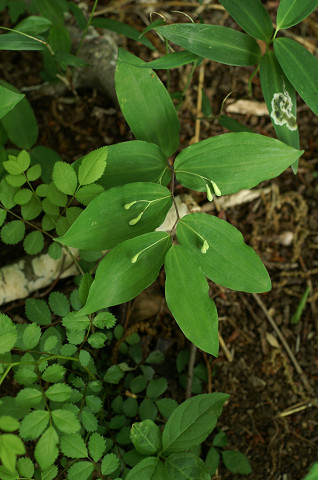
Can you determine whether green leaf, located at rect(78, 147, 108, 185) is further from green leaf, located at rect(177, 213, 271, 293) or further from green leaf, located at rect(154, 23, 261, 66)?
green leaf, located at rect(154, 23, 261, 66)

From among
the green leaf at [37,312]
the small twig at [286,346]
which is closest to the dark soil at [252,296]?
the small twig at [286,346]

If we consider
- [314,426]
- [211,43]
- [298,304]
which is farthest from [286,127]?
[314,426]

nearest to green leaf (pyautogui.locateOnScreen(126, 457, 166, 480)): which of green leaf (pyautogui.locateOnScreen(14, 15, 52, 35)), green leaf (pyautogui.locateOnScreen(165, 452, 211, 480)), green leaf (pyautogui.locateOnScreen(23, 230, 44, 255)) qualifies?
green leaf (pyautogui.locateOnScreen(165, 452, 211, 480))

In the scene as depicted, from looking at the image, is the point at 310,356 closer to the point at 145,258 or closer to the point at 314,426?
the point at 314,426

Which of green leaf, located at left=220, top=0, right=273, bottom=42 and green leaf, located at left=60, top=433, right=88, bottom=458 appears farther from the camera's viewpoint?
green leaf, located at left=220, top=0, right=273, bottom=42

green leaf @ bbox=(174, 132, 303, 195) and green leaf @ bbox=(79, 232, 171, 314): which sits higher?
green leaf @ bbox=(174, 132, 303, 195)

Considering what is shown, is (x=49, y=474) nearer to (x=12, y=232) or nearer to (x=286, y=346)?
(x=12, y=232)

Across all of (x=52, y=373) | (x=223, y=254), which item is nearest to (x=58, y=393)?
(x=52, y=373)
